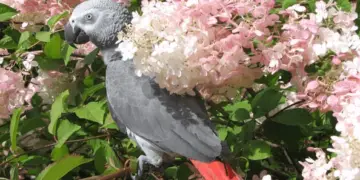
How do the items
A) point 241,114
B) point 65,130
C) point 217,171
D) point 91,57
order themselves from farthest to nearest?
point 91,57 → point 65,130 → point 241,114 → point 217,171

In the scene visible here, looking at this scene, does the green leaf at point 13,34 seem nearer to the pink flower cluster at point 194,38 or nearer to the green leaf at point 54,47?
A: the green leaf at point 54,47

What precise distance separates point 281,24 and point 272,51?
71 mm

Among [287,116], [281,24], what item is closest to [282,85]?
[287,116]

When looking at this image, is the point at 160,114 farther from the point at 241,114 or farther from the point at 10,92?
the point at 10,92

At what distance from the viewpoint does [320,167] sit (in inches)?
48.1

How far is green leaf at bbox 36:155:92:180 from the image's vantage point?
1.38 m

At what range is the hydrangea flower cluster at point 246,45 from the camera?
1.19 meters

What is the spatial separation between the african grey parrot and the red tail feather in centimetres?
1

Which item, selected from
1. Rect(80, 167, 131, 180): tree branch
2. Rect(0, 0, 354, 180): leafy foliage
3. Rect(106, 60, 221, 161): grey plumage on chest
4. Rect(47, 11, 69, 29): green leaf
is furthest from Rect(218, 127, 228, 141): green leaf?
Rect(47, 11, 69, 29): green leaf

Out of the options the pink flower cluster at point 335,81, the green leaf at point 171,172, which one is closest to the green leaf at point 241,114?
the pink flower cluster at point 335,81

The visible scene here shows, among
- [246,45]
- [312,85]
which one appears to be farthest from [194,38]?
[312,85]

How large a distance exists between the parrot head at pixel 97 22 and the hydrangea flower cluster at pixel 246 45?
26cm

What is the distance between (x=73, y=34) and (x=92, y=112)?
0.18 metres

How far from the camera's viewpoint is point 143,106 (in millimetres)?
1451
